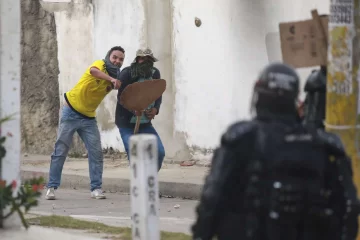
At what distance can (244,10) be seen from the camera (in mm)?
12117

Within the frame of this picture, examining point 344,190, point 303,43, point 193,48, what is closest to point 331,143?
point 344,190

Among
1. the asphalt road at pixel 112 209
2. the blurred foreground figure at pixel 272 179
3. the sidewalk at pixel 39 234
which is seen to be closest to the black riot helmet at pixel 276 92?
the blurred foreground figure at pixel 272 179

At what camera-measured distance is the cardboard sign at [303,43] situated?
6066 mm

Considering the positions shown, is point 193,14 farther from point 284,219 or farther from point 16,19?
point 284,219

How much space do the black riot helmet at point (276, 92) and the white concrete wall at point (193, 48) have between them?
6.91 metres

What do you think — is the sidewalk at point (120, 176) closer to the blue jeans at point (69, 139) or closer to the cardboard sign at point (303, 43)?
the blue jeans at point (69, 139)

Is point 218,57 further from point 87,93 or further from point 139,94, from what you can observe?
point 139,94

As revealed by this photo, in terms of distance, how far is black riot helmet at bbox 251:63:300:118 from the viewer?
4016 mm

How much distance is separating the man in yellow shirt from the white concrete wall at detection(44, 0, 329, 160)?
6.78 ft

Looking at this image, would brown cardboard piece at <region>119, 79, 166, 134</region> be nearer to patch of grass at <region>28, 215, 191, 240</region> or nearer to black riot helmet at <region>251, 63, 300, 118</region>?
patch of grass at <region>28, 215, 191, 240</region>

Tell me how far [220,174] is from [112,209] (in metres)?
6.12

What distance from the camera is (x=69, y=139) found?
10.9m

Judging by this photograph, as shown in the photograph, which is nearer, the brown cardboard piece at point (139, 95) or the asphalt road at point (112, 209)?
the asphalt road at point (112, 209)

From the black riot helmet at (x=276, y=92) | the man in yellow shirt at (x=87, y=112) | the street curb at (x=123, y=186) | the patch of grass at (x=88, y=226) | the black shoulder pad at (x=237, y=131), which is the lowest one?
the street curb at (x=123, y=186)
